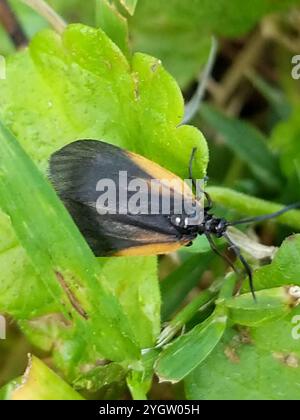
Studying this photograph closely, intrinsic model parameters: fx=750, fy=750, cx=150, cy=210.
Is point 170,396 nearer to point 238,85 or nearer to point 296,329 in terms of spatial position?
point 296,329

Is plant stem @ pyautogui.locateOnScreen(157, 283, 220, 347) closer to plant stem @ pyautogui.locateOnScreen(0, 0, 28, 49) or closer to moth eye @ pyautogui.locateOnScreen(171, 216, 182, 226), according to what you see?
moth eye @ pyautogui.locateOnScreen(171, 216, 182, 226)

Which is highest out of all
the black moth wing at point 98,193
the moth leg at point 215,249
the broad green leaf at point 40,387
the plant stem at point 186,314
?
the black moth wing at point 98,193

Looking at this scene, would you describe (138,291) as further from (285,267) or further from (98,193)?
(285,267)

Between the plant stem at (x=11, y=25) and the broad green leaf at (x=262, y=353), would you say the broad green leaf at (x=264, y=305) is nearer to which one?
the broad green leaf at (x=262, y=353)

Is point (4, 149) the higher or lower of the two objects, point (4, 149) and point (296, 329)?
the higher

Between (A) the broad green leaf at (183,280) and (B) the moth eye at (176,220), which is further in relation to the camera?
(A) the broad green leaf at (183,280)

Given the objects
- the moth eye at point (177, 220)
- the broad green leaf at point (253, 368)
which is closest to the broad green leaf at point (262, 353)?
the broad green leaf at point (253, 368)

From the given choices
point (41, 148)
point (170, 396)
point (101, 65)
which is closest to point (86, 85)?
point (101, 65)
